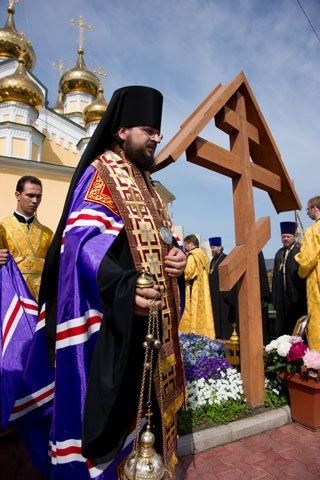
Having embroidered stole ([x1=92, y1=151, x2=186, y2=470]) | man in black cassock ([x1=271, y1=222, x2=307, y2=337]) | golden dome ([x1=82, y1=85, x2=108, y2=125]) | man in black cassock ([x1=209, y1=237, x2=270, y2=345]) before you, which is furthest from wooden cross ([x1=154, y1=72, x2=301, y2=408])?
golden dome ([x1=82, y1=85, x2=108, y2=125])

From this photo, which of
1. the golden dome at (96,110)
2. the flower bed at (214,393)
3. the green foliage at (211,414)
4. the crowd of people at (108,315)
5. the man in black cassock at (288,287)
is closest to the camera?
the crowd of people at (108,315)

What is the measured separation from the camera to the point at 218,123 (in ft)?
12.9

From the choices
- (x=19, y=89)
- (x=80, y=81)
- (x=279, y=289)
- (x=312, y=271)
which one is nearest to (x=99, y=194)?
(x=312, y=271)

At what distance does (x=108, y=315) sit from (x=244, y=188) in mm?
2752

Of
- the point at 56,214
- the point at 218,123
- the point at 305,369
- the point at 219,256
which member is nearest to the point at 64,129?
the point at 56,214

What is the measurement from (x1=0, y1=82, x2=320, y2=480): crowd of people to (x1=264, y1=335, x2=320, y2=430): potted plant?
1835mm

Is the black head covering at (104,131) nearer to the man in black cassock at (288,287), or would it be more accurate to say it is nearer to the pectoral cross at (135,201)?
the pectoral cross at (135,201)

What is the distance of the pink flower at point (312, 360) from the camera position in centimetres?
357

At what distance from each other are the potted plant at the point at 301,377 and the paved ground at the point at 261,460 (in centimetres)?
20

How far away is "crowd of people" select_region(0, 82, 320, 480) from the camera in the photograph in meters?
1.70

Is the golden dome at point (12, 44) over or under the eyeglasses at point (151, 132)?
over

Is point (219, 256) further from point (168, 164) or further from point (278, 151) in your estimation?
point (168, 164)

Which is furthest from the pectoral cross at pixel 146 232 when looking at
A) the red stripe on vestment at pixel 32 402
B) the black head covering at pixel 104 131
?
the red stripe on vestment at pixel 32 402

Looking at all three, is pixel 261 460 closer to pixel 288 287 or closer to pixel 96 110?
pixel 288 287
